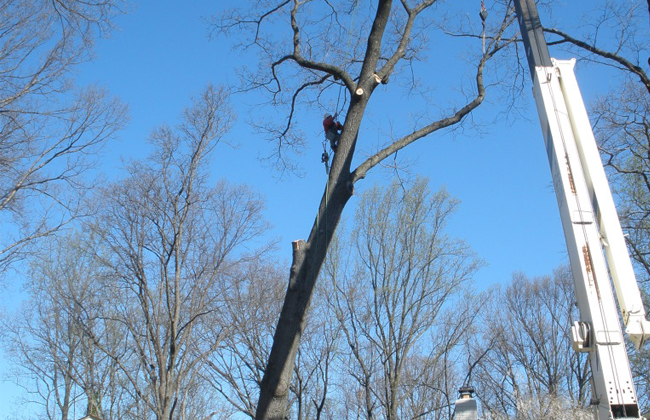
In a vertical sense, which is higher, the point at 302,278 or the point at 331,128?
the point at 331,128

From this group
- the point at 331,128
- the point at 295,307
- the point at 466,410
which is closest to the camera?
the point at 295,307

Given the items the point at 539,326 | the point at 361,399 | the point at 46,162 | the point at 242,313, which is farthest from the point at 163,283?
the point at 539,326

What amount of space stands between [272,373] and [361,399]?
1712 cm

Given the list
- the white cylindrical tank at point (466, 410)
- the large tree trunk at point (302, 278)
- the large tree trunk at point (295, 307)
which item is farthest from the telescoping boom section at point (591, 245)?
the white cylindrical tank at point (466, 410)

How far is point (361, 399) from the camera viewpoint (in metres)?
21.6

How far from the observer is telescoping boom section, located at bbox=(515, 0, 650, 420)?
3.74m

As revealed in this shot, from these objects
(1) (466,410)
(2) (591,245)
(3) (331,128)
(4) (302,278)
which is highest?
(3) (331,128)

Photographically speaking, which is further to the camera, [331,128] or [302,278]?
[331,128]

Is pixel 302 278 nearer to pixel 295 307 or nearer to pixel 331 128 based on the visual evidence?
pixel 295 307

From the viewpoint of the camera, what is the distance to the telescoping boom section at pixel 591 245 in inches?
147

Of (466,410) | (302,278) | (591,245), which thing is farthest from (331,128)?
(466,410)

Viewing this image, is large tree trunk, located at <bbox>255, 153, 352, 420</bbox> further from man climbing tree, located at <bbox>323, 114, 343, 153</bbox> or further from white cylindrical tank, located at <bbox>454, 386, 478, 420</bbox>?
white cylindrical tank, located at <bbox>454, 386, 478, 420</bbox>

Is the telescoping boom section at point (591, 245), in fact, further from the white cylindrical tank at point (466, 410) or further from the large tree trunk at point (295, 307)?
the white cylindrical tank at point (466, 410)

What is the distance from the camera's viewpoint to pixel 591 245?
4094mm
